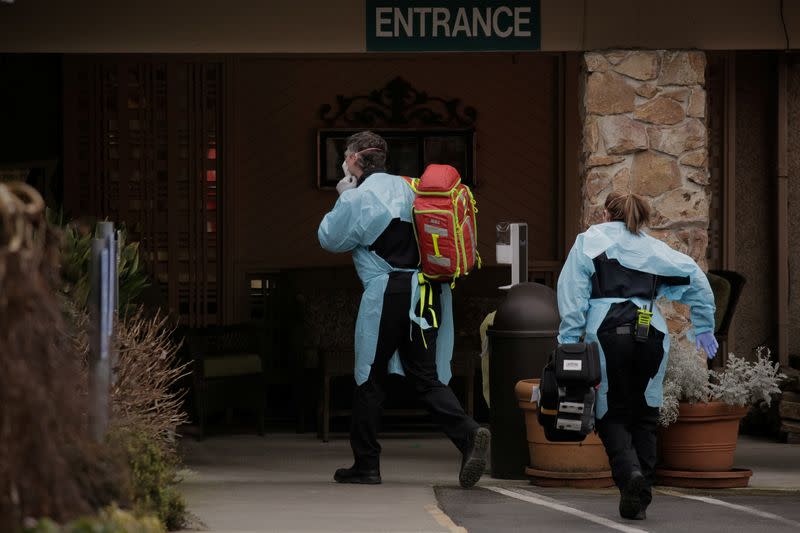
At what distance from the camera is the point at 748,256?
40.0ft

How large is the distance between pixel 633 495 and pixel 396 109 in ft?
20.0

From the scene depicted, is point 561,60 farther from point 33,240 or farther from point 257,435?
point 33,240

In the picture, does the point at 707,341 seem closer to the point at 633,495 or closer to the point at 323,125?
the point at 633,495

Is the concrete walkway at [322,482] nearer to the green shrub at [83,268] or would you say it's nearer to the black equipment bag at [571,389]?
the black equipment bag at [571,389]

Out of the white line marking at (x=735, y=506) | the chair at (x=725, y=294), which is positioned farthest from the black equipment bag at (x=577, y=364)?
the chair at (x=725, y=294)

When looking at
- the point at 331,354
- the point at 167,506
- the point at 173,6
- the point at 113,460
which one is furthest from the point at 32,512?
the point at 331,354

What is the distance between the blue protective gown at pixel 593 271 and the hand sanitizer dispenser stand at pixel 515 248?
1341 mm

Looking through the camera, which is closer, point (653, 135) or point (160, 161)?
point (653, 135)

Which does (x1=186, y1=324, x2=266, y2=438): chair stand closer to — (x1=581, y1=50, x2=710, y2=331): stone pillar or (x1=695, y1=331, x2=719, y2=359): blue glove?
(x1=581, y1=50, x2=710, y2=331): stone pillar

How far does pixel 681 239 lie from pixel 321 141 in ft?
13.2

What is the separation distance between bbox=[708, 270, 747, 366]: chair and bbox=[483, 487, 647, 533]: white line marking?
3.24 meters

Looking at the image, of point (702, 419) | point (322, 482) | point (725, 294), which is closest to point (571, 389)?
point (702, 419)

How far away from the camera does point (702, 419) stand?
8453 mm

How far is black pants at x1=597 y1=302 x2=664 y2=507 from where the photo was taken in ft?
23.9
